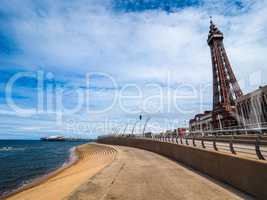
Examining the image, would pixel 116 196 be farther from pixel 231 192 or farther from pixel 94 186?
pixel 231 192

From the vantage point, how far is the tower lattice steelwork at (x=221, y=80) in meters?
99.7

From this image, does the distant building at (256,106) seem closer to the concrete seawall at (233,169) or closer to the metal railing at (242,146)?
the metal railing at (242,146)

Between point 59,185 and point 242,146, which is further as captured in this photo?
point 242,146

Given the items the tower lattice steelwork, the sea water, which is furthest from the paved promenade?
the tower lattice steelwork

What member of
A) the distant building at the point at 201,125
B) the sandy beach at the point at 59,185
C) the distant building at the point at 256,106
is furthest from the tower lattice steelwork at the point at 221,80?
the sandy beach at the point at 59,185

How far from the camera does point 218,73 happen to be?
112375mm

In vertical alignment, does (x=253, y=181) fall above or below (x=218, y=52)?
below

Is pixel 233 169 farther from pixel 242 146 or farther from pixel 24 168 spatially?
pixel 24 168

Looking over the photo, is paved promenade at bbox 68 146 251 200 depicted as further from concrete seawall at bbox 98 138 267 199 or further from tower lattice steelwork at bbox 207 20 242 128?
tower lattice steelwork at bbox 207 20 242 128

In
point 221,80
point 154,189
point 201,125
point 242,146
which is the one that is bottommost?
point 154,189

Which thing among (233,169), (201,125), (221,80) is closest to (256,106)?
(201,125)

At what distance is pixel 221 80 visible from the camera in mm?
109312

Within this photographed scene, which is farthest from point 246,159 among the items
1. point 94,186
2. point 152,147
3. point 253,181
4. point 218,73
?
point 218,73

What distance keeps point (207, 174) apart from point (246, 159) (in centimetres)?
383
